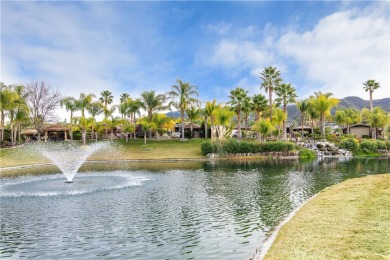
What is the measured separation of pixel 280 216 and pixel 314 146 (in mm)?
56046

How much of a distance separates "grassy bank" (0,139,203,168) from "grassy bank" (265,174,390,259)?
4546 cm

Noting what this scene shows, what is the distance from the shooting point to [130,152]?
68.1 metres

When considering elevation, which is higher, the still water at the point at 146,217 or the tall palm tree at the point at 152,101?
the tall palm tree at the point at 152,101

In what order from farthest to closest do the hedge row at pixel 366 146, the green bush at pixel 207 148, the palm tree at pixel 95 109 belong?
1. the palm tree at pixel 95 109
2. the hedge row at pixel 366 146
3. the green bush at pixel 207 148

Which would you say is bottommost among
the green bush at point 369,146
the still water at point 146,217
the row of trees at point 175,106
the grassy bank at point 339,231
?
the still water at point 146,217

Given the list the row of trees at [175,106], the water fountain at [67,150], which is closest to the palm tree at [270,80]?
the row of trees at [175,106]

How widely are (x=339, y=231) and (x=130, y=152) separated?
194 ft

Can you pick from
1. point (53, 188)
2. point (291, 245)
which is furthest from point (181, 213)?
point (53, 188)

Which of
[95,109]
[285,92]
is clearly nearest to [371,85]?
[285,92]

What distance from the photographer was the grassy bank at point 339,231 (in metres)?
9.92

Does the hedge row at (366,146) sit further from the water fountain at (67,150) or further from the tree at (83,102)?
the tree at (83,102)

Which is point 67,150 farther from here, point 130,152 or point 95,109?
point 95,109

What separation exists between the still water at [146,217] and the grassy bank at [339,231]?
5.02 ft

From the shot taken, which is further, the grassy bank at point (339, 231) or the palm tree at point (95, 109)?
the palm tree at point (95, 109)
